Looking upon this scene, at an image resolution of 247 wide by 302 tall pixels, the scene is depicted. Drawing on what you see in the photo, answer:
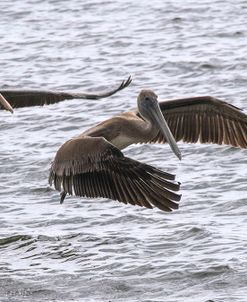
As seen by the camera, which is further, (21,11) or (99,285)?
(21,11)

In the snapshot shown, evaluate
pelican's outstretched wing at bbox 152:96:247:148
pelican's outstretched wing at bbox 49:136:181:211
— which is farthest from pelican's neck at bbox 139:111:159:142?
pelican's outstretched wing at bbox 49:136:181:211

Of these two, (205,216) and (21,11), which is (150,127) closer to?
(205,216)

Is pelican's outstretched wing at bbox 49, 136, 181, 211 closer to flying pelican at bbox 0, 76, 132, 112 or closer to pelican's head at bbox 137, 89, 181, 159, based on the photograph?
pelican's head at bbox 137, 89, 181, 159

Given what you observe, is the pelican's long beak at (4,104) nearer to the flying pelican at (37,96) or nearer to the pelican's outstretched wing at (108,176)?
the flying pelican at (37,96)

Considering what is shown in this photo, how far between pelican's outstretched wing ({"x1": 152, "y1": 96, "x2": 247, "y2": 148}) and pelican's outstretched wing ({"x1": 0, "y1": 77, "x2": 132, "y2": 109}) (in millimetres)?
636

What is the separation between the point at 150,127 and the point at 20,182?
2868 mm

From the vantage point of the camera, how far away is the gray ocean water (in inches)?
401

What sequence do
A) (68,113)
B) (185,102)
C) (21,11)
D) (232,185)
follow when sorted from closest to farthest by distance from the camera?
1. (185,102)
2. (232,185)
3. (68,113)
4. (21,11)

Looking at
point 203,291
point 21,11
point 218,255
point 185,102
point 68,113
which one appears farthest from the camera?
point 21,11

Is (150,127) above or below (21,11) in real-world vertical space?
above

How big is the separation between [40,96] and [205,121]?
68.8 inches

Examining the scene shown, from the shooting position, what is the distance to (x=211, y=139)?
38.4 feet

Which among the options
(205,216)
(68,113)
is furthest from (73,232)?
(68,113)

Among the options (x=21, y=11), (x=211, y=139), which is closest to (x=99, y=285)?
(x=211, y=139)
